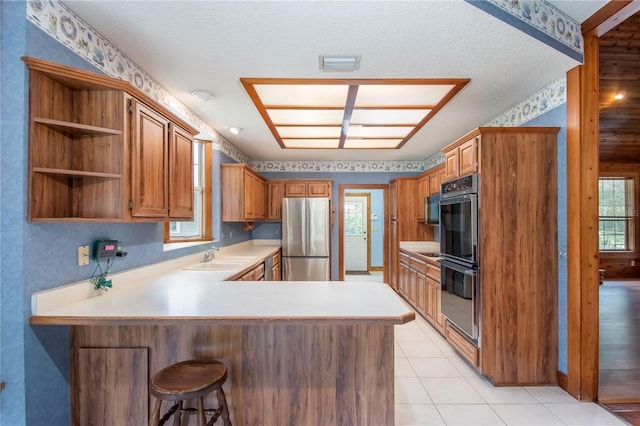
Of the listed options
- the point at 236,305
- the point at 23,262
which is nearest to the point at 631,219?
the point at 236,305

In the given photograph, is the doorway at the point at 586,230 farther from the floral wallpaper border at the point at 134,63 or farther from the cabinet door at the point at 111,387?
the cabinet door at the point at 111,387

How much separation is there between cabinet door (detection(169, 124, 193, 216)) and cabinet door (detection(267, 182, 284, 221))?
2842mm

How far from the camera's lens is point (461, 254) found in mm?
2674

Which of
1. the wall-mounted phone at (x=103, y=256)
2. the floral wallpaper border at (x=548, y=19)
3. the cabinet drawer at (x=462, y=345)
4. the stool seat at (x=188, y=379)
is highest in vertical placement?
the floral wallpaper border at (x=548, y=19)

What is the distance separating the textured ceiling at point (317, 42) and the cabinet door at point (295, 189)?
258 cm

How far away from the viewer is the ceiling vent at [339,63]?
79.2 inches

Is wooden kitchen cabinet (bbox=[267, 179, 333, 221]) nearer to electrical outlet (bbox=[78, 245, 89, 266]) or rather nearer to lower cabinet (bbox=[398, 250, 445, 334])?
lower cabinet (bbox=[398, 250, 445, 334])

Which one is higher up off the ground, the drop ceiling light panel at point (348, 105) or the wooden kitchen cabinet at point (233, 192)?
the drop ceiling light panel at point (348, 105)

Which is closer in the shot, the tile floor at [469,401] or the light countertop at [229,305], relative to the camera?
the light countertop at [229,305]

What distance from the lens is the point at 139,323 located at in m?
1.43

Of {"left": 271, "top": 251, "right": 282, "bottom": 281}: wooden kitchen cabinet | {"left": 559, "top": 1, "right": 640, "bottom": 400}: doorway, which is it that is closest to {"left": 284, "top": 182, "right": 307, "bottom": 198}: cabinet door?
{"left": 271, "top": 251, "right": 282, "bottom": 281}: wooden kitchen cabinet

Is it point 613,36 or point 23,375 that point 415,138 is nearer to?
point 613,36

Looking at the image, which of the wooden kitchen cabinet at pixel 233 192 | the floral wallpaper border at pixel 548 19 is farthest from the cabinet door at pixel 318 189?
the floral wallpaper border at pixel 548 19

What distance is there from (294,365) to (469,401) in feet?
4.78
